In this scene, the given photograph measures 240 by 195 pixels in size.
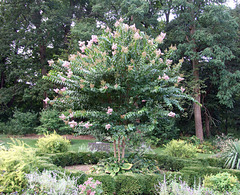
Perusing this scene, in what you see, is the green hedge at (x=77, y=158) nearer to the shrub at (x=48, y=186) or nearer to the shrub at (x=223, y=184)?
the shrub at (x=48, y=186)

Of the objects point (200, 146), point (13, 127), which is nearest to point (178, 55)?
point (200, 146)

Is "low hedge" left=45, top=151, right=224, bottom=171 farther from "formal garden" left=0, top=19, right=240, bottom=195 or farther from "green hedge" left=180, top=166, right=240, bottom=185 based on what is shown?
"green hedge" left=180, top=166, right=240, bottom=185

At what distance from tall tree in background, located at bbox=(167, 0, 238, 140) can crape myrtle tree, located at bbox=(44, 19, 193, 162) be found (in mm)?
8114

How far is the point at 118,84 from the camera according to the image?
4.67 m

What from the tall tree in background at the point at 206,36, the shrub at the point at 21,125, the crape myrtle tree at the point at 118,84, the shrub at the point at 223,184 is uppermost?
the tall tree in background at the point at 206,36

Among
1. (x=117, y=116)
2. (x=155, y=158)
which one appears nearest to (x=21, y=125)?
(x=155, y=158)

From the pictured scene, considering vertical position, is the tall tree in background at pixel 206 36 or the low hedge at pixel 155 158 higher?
the tall tree in background at pixel 206 36

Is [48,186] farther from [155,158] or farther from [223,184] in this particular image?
[155,158]

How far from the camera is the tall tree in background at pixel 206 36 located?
12133mm

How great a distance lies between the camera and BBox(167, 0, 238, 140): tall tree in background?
12133 mm

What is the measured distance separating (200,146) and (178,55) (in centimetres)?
567

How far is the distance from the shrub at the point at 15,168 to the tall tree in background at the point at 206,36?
1041 cm

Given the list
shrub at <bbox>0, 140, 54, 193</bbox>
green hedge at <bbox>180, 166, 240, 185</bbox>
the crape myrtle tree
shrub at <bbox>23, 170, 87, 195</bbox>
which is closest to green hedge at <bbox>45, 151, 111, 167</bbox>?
the crape myrtle tree

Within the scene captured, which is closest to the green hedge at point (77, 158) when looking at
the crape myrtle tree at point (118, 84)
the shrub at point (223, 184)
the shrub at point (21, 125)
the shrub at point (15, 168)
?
the crape myrtle tree at point (118, 84)
